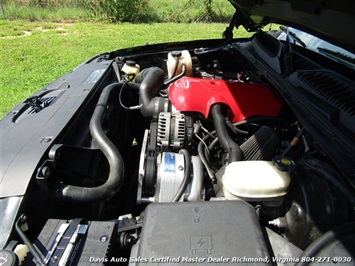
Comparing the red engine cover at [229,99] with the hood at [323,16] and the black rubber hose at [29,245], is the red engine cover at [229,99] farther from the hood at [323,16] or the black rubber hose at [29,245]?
the black rubber hose at [29,245]

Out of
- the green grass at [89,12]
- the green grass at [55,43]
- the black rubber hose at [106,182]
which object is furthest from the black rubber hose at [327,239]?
the green grass at [89,12]

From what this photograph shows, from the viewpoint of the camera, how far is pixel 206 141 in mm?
1531

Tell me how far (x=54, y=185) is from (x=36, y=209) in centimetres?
10

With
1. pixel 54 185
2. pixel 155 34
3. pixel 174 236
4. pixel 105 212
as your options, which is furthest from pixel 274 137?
pixel 155 34

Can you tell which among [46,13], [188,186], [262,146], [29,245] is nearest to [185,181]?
[188,186]

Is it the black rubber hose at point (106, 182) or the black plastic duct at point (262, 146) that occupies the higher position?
the black rubber hose at point (106, 182)

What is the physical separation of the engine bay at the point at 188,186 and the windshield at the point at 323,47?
124 millimetres

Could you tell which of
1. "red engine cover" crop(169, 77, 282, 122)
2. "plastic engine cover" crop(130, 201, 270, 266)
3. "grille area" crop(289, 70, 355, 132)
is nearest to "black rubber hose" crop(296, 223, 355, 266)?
Result: "plastic engine cover" crop(130, 201, 270, 266)

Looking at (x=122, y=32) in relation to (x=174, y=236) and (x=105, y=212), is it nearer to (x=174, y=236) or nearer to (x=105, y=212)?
(x=105, y=212)

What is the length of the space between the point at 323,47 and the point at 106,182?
4.87 ft

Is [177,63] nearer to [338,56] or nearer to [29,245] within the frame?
[338,56]

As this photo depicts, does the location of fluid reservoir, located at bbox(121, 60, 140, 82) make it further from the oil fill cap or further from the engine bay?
the oil fill cap

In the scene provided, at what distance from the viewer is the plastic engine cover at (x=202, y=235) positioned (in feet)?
2.56

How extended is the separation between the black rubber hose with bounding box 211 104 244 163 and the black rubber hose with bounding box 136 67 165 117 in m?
0.31
